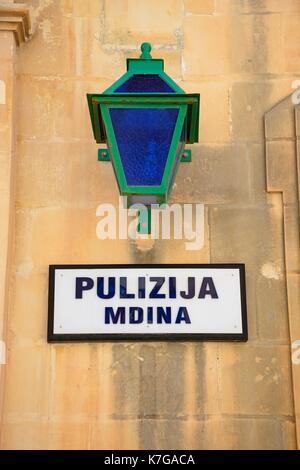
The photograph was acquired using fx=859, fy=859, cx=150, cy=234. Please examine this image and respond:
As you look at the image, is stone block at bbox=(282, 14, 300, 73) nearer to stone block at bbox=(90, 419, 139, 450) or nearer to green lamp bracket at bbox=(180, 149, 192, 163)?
green lamp bracket at bbox=(180, 149, 192, 163)

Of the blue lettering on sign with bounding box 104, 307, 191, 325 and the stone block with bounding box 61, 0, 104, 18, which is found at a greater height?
the stone block with bounding box 61, 0, 104, 18

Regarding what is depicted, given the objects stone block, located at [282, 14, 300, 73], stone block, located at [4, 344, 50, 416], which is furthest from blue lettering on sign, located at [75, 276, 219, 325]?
stone block, located at [282, 14, 300, 73]

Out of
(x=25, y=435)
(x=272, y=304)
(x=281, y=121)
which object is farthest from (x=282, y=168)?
(x=25, y=435)

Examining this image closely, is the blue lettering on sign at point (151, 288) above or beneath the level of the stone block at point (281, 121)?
beneath

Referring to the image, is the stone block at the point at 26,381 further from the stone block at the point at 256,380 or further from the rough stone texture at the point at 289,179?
the rough stone texture at the point at 289,179

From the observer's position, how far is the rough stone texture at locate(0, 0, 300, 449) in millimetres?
5008

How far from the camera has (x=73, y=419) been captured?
16.4 ft

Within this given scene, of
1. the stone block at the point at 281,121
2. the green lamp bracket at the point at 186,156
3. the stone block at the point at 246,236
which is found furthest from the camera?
the stone block at the point at 281,121

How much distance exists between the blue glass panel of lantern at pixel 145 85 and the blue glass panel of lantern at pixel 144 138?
0.25 m

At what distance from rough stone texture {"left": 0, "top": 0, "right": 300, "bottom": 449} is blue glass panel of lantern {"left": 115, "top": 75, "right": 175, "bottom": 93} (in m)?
0.67

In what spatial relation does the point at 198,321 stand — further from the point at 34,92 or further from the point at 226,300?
the point at 34,92

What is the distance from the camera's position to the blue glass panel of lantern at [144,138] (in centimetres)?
475

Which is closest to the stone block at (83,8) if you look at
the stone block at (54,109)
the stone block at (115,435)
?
the stone block at (54,109)
